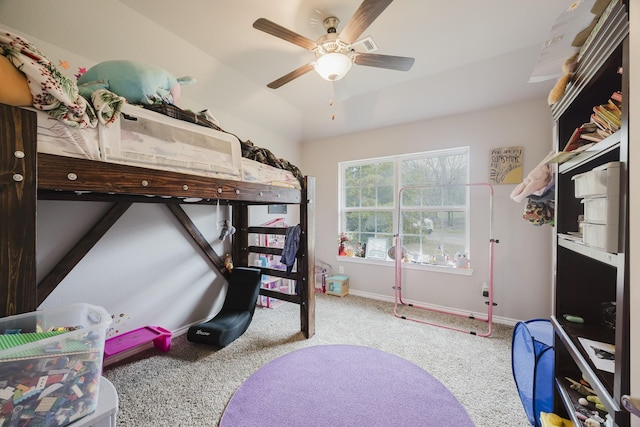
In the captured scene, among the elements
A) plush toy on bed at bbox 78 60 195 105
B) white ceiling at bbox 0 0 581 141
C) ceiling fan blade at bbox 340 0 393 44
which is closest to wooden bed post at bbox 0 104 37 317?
plush toy on bed at bbox 78 60 195 105

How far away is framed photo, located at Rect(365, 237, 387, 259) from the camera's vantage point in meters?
3.71

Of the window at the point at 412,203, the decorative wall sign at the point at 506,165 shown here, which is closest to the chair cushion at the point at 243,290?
the window at the point at 412,203

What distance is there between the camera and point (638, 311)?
25.6 inches

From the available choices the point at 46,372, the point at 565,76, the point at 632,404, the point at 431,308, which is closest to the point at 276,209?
the point at 431,308

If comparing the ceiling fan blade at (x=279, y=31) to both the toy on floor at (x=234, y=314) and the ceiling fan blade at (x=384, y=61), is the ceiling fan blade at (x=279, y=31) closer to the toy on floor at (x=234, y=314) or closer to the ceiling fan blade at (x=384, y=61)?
the ceiling fan blade at (x=384, y=61)

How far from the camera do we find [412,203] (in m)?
3.46

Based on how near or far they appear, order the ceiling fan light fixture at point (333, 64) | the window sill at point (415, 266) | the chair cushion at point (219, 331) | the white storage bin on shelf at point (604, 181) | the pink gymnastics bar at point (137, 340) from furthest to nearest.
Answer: the window sill at point (415, 266), the chair cushion at point (219, 331), the pink gymnastics bar at point (137, 340), the ceiling fan light fixture at point (333, 64), the white storage bin on shelf at point (604, 181)

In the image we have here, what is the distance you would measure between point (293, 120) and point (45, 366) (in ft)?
11.7

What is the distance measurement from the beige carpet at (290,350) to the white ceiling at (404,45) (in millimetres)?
2066

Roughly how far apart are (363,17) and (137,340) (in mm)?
2957

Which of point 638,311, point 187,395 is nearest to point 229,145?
point 187,395

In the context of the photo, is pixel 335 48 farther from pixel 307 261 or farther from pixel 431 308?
pixel 431 308

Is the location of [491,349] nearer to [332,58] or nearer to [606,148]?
[606,148]

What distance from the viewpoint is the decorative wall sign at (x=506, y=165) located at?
2.73 m
